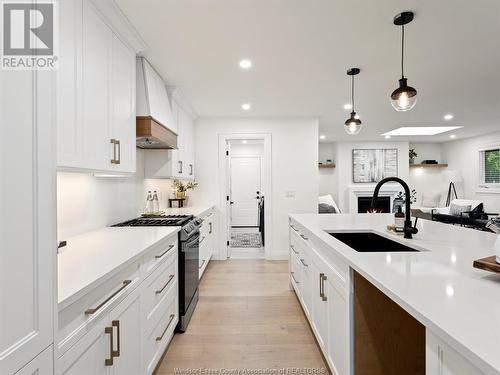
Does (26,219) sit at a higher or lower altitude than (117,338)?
higher

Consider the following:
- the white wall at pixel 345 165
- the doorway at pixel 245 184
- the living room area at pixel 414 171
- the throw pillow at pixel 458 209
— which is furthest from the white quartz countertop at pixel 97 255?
the throw pillow at pixel 458 209

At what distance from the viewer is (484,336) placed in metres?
0.69

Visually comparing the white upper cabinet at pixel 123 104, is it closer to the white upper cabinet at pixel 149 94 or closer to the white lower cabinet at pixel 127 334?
the white upper cabinet at pixel 149 94

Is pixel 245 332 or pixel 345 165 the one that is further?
pixel 345 165

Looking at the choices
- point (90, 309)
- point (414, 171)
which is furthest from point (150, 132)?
point (414, 171)

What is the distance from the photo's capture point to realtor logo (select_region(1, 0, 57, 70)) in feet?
2.33

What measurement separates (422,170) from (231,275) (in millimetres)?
7395

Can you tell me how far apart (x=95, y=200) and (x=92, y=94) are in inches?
37.2

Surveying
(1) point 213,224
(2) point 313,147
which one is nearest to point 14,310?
(1) point 213,224

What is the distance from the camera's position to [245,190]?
8.41 metres

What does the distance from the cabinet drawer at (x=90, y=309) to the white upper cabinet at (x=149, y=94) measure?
5.40 ft

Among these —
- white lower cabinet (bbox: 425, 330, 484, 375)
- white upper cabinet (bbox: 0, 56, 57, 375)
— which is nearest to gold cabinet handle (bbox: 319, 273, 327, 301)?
white lower cabinet (bbox: 425, 330, 484, 375)

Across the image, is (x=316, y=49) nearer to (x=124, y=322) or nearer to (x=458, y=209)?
(x=124, y=322)

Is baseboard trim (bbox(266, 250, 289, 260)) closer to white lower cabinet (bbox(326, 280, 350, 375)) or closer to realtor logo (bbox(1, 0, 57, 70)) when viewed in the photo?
white lower cabinet (bbox(326, 280, 350, 375))
